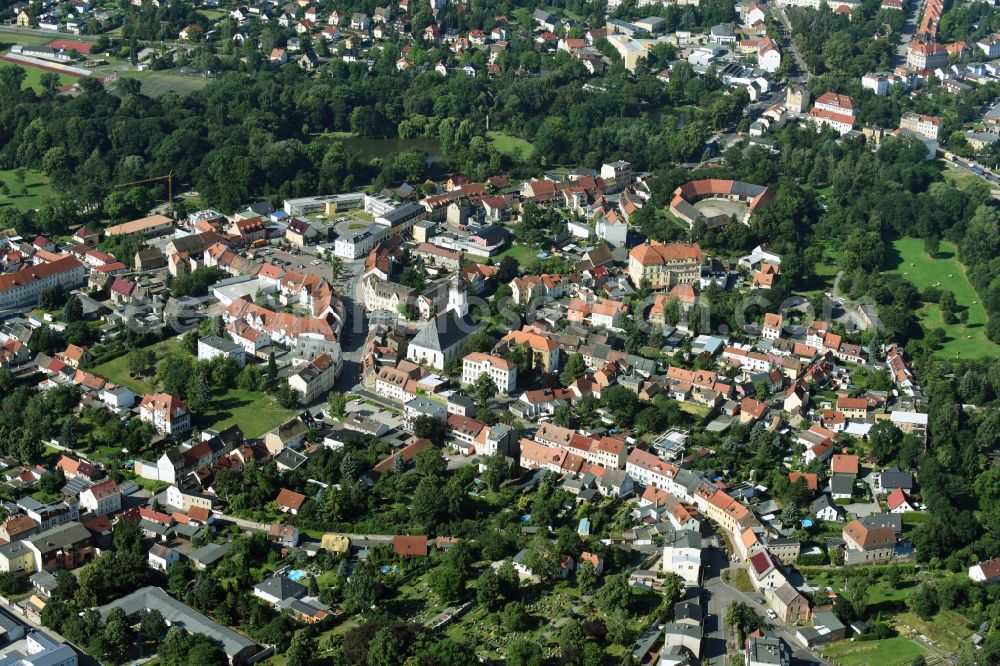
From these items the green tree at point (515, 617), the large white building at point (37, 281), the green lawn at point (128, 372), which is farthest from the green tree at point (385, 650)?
the large white building at point (37, 281)

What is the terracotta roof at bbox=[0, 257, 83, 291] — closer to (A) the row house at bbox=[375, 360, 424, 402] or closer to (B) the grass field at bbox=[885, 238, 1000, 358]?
(A) the row house at bbox=[375, 360, 424, 402]

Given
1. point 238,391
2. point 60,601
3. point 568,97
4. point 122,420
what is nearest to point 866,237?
point 568,97

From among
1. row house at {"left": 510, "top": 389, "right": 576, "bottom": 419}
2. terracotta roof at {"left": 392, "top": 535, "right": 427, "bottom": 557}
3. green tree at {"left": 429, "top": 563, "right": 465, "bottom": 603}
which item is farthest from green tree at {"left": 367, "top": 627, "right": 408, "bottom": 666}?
row house at {"left": 510, "top": 389, "right": 576, "bottom": 419}

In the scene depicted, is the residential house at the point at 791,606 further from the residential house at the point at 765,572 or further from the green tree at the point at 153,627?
the green tree at the point at 153,627

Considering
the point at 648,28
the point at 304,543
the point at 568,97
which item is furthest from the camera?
the point at 648,28

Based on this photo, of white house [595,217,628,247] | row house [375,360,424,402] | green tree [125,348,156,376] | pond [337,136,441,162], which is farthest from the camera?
pond [337,136,441,162]

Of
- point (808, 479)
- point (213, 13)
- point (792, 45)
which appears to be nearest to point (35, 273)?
point (808, 479)

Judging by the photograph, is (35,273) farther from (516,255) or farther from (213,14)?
(213,14)

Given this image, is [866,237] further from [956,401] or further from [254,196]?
[254,196]
